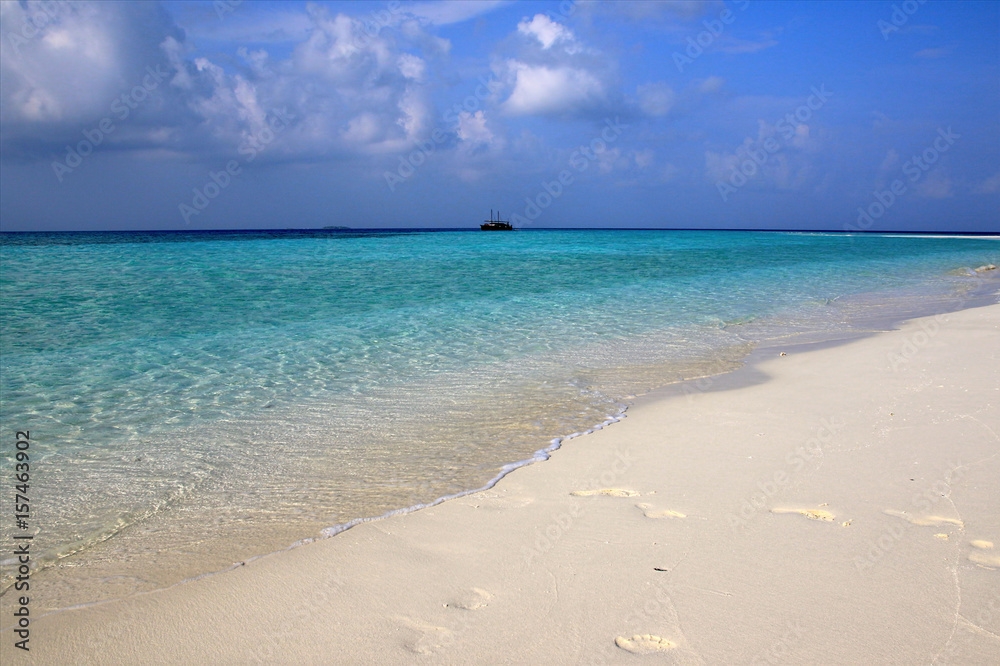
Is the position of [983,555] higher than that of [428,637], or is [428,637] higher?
[983,555]

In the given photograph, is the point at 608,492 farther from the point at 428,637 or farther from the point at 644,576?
the point at 428,637

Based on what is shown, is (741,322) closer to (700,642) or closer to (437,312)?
(437,312)

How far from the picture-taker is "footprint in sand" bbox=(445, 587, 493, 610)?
8.58ft

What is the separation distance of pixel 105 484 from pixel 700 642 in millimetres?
3969

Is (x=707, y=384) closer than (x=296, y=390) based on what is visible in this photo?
No

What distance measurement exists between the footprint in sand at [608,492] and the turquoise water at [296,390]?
0.70 m

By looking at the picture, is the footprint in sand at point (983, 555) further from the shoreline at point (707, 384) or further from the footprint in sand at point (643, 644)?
the shoreline at point (707, 384)

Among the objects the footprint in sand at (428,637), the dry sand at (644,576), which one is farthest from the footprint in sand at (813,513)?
A: the footprint in sand at (428,637)

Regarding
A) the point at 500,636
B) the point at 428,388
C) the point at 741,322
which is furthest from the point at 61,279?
the point at 500,636

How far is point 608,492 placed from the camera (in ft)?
12.5

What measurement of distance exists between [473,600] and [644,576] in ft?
2.62

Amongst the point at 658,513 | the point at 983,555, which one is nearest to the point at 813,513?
the point at 983,555

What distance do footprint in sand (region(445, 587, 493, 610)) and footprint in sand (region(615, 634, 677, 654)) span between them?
60 centimetres

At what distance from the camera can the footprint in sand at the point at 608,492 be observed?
3.76 metres
